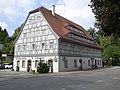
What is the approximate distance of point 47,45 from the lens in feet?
144

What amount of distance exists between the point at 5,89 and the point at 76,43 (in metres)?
35.9

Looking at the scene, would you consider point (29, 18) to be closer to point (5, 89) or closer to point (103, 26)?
point (103, 26)

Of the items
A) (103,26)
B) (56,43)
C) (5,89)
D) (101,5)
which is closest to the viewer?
(5,89)

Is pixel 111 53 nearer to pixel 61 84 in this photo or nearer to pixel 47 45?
pixel 47 45

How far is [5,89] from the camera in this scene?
14312mm

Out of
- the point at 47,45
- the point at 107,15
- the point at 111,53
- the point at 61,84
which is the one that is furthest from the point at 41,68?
the point at 111,53

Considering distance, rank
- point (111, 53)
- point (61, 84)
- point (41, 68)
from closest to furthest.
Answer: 1. point (61, 84)
2. point (41, 68)
3. point (111, 53)

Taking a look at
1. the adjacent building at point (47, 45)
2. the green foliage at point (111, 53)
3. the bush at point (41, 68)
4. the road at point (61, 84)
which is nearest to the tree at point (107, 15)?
the road at point (61, 84)

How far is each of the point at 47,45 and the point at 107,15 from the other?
27680mm

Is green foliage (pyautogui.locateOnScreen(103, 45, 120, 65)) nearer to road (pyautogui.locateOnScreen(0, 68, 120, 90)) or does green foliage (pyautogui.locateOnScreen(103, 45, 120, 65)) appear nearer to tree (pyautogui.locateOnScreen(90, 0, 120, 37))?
road (pyautogui.locateOnScreen(0, 68, 120, 90))

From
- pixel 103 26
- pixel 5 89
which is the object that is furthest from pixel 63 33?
pixel 5 89

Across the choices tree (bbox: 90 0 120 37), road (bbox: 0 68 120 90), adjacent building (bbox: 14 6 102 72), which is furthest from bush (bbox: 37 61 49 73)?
tree (bbox: 90 0 120 37)

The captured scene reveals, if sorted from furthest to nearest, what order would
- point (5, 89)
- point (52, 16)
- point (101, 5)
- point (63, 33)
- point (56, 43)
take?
point (52, 16)
point (63, 33)
point (56, 43)
point (101, 5)
point (5, 89)

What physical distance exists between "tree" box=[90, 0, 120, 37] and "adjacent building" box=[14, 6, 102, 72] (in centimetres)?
2247
